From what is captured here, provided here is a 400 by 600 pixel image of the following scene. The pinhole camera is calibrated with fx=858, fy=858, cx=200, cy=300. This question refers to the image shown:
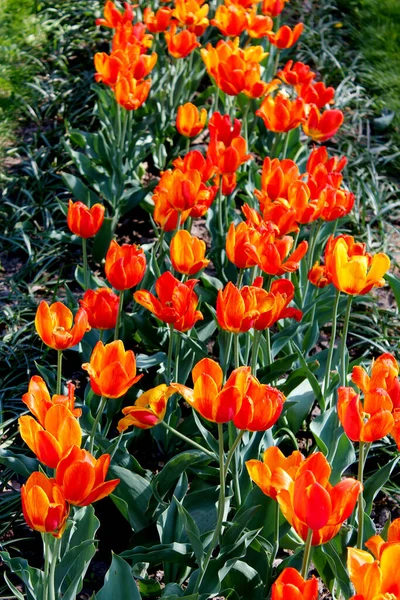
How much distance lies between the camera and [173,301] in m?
1.93

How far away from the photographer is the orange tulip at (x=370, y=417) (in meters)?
1.53

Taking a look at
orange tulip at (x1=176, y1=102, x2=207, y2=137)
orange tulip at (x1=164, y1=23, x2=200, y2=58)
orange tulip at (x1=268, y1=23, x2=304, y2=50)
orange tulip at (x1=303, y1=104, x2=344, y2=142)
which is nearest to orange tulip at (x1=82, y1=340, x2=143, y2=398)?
orange tulip at (x1=176, y1=102, x2=207, y2=137)

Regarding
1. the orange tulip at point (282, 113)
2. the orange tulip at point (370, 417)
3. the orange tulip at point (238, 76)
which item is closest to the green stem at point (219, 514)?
the orange tulip at point (370, 417)

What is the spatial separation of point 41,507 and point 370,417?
0.60m

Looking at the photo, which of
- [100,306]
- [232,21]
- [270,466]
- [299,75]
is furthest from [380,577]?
[232,21]

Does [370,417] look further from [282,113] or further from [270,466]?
[282,113]

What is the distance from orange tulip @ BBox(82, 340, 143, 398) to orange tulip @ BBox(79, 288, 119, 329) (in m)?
0.29

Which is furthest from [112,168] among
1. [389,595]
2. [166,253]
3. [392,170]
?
[389,595]

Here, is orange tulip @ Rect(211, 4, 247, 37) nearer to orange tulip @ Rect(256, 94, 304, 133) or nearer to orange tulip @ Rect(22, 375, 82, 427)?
orange tulip @ Rect(256, 94, 304, 133)

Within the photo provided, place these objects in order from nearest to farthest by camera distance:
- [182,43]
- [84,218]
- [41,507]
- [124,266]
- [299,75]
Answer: [41,507], [124,266], [84,218], [299,75], [182,43]

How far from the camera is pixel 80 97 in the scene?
4289mm

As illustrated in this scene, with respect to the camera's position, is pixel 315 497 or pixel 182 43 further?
pixel 182 43

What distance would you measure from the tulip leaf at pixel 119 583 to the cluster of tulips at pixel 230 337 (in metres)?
0.13

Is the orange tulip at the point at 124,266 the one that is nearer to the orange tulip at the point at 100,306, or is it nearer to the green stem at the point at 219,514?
the orange tulip at the point at 100,306
